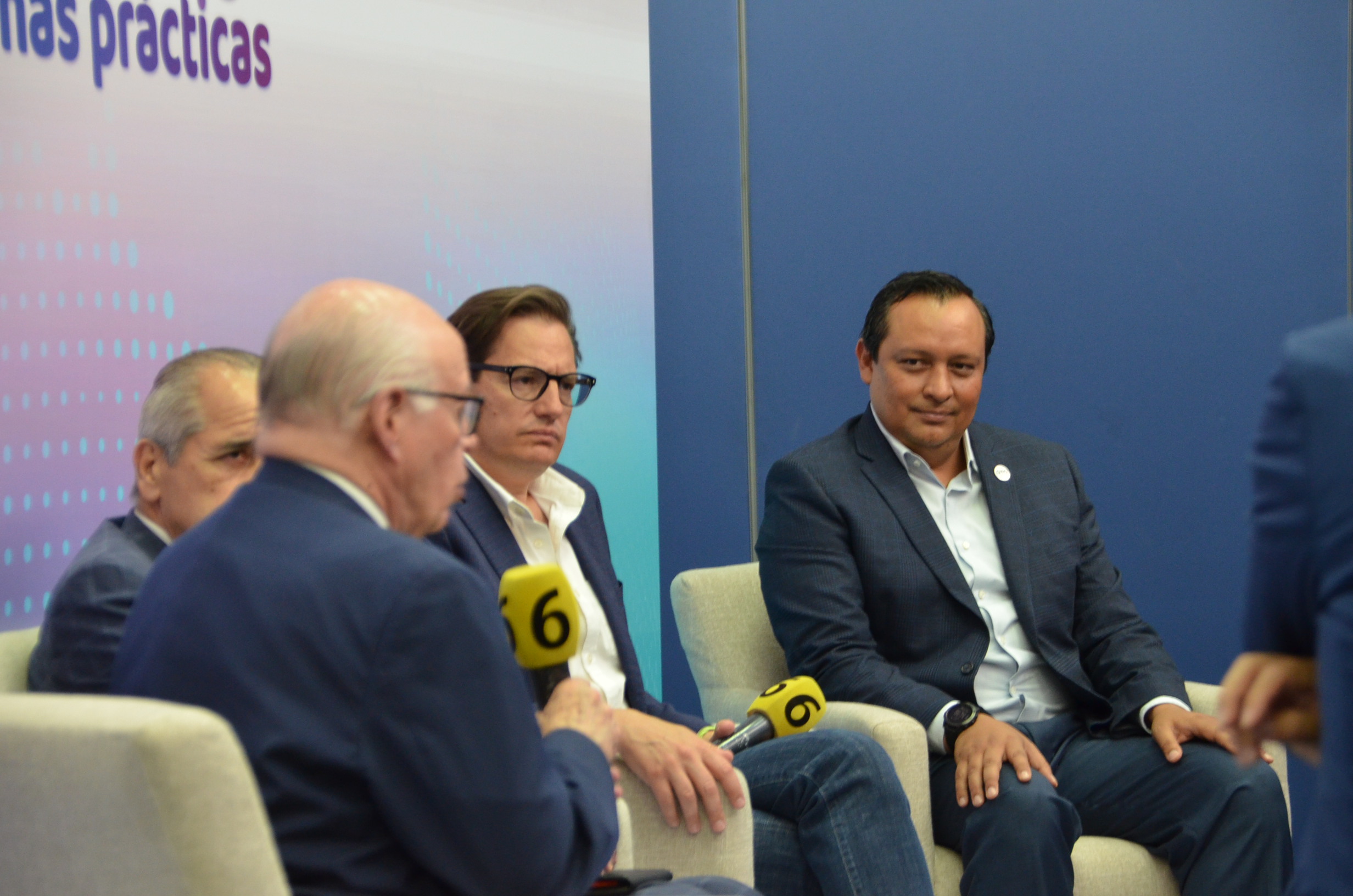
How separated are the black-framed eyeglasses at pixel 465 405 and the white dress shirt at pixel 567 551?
0.81 meters

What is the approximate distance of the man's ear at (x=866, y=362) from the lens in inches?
127

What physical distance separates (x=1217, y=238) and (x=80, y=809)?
410 centimetres

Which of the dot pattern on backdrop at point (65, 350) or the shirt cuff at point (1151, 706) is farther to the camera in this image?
the shirt cuff at point (1151, 706)

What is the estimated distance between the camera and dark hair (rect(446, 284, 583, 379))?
2662 mm

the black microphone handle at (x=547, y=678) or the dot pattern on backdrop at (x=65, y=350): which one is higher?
the dot pattern on backdrop at (x=65, y=350)

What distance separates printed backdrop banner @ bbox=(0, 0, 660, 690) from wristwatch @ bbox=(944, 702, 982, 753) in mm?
1010

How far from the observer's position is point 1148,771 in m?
2.79

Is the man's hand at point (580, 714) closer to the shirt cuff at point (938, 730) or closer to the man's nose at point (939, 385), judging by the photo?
the shirt cuff at point (938, 730)

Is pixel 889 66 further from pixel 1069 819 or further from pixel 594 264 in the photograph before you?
pixel 1069 819

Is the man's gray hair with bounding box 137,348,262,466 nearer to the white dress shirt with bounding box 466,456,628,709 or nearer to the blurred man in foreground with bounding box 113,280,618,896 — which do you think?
the white dress shirt with bounding box 466,456,628,709

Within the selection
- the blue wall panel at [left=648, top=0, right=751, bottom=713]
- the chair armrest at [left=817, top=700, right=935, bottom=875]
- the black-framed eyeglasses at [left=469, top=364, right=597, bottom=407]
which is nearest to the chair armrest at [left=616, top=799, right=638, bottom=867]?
the chair armrest at [left=817, top=700, right=935, bottom=875]

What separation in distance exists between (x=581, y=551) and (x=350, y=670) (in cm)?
131

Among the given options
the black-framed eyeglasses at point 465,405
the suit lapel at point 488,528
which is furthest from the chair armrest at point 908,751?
the black-framed eyeglasses at point 465,405

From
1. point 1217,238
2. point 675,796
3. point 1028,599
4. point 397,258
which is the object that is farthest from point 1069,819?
point 1217,238
